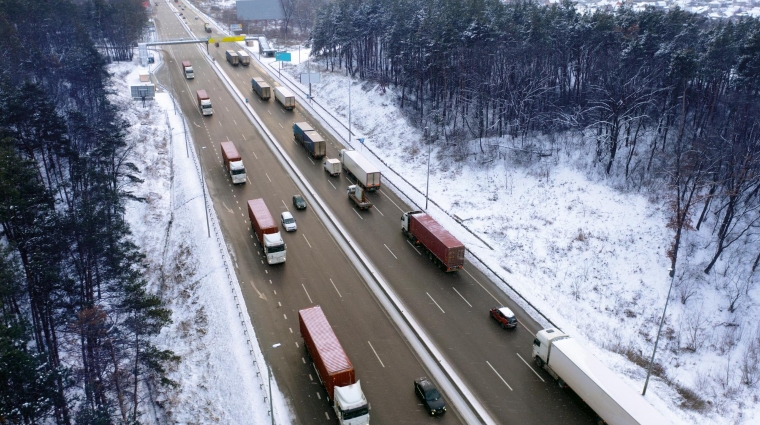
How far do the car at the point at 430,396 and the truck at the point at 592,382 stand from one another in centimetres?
790

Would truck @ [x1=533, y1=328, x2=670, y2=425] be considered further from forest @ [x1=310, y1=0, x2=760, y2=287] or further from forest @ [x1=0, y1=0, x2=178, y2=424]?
forest @ [x1=0, y1=0, x2=178, y2=424]

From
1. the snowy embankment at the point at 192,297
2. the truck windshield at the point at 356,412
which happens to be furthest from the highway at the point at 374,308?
the truck windshield at the point at 356,412

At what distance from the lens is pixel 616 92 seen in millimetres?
58875

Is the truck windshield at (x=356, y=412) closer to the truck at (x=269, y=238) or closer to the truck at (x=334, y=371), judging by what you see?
the truck at (x=334, y=371)

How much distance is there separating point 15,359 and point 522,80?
61224mm

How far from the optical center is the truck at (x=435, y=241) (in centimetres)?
4494

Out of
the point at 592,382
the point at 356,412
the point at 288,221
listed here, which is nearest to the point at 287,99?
the point at 288,221

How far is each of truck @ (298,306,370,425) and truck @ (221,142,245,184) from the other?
30401 mm

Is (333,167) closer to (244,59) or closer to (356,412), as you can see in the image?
(356,412)

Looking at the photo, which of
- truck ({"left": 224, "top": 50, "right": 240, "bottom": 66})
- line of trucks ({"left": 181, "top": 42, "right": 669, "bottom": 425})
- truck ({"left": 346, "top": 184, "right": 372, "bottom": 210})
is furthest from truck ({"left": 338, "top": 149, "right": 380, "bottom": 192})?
truck ({"left": 224, "top": 50, "right": 240, "bottom": 66})

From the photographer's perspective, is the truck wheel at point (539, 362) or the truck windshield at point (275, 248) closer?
the truck wheel at point (539, 362)

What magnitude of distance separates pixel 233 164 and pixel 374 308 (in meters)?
30.2

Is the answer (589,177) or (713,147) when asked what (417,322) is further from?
(713,147)

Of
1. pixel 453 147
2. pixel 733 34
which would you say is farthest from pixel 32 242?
pixel 733 34
